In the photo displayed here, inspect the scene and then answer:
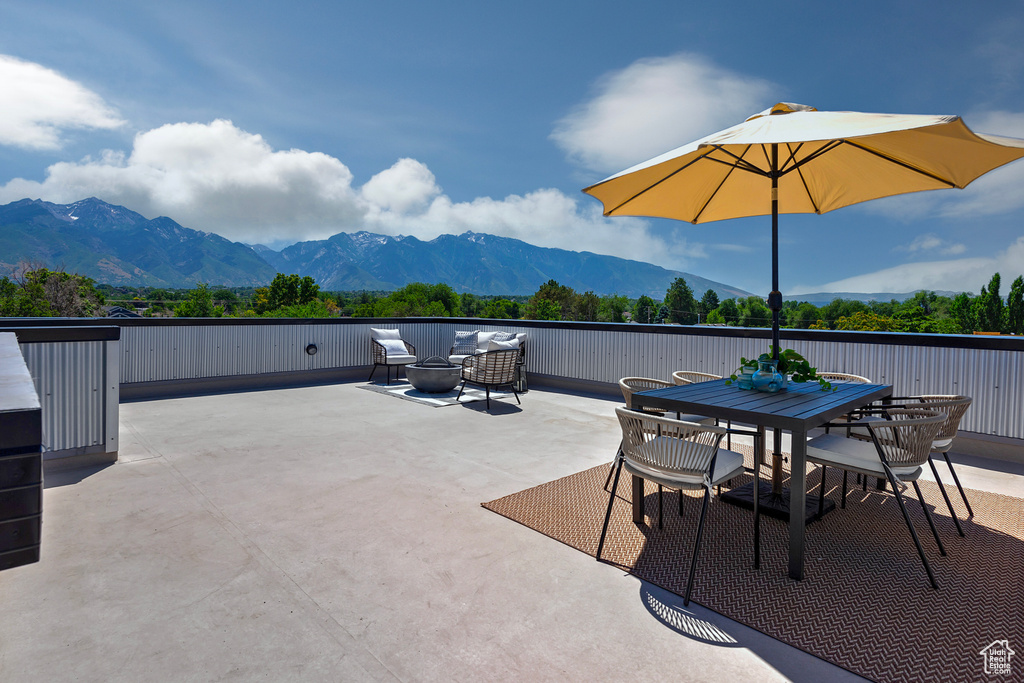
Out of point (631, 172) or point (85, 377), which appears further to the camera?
point (85, 377)

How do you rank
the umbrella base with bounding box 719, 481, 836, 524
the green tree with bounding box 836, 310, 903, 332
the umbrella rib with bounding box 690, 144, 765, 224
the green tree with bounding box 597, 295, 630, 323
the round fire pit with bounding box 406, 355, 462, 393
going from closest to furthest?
the umbrella base with bounding box 719, 481, 836, 524 → the umbrella rib with bounding box 690, 144, 765, 224 → the round fire pit with bounding box 406, 355, 462, 393 → the green tree with bounding box 836, 310, 903, 332 → the green tree with bounding box 597, 295, 630, 323

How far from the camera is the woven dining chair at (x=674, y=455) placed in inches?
92.6

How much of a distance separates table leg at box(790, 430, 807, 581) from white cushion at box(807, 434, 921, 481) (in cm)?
36

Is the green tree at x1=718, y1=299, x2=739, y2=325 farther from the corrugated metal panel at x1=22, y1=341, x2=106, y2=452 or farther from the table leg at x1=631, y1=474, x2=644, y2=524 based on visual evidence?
the corrugated metal panel at x1=22, y1=341, x2=106, y2=452

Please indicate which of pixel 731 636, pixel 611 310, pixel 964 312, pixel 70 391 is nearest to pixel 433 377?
pixel 70 391

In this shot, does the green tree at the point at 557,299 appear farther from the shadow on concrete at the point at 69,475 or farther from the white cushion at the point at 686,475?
the white cushion at the point at 686,475

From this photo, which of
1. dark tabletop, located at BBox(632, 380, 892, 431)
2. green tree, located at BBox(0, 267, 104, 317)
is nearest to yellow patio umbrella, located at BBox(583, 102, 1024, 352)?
dark tabletop, located at BBox(632, 380, 892, 431)

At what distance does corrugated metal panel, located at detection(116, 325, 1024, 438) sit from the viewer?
14.6 feet

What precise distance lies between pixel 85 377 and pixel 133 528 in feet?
5.69

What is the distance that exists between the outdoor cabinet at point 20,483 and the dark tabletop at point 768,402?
2486mm

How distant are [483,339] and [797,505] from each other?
6255mm

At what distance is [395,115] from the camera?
17.7 metres

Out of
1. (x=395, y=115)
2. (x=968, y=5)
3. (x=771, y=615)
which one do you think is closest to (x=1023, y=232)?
(x=968, y=5)

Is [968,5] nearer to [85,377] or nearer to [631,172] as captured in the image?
[631,172]
